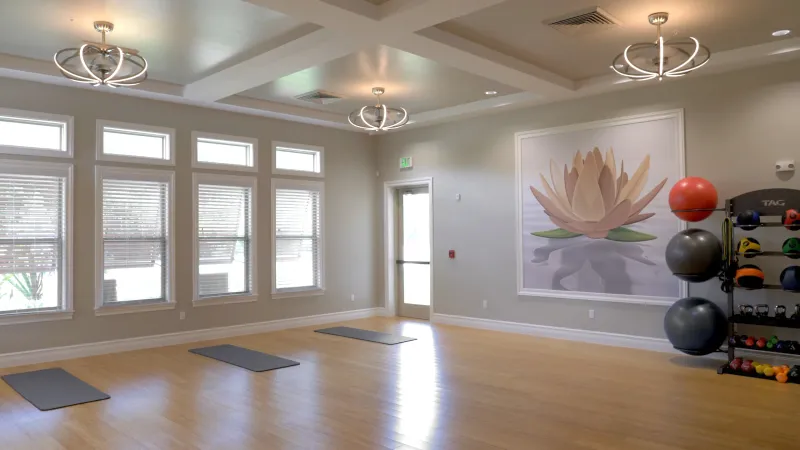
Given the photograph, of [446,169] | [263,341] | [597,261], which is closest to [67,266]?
[263,341]

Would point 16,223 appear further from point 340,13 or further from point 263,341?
point 340,13

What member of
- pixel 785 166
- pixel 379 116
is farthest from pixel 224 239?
pixel 785 166

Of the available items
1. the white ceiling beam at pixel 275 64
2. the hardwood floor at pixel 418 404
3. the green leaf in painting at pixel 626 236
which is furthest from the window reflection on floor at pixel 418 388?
→ the white ceiling beam at pixel 275 64

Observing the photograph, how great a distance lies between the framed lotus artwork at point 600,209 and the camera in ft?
21.2

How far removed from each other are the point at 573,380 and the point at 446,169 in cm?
414

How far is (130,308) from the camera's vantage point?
22.4 ft

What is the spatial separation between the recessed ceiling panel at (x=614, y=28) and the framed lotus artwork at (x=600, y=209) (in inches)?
44.5

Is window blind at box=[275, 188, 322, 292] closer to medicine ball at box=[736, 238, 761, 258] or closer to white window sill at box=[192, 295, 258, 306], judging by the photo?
white window sill at box=[192, 295, 258, 306]

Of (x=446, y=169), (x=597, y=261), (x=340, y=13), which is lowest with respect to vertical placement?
(x=597, y=261)

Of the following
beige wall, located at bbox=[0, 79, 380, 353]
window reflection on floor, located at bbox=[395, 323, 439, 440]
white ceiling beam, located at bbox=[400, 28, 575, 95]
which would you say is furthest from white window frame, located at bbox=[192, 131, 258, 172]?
white ceiling beam, located at bbox=[400, 28, 575, 95]

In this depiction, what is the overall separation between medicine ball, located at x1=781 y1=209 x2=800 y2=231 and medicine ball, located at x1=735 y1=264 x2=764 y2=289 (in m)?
0.47

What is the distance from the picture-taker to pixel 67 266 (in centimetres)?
635

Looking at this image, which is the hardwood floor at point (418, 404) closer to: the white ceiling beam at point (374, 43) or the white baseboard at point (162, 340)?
the white baseboard at point (162, 340)

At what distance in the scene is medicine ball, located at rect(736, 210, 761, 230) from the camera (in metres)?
5.36
